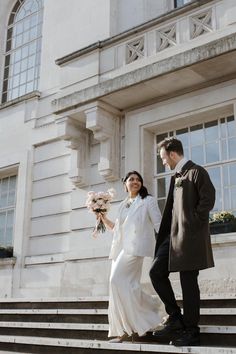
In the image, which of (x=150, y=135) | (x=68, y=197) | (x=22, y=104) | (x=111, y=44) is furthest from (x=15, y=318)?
(x=22, y=104)

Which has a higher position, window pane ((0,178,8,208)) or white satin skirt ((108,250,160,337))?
window pane ((0,178,8,208))

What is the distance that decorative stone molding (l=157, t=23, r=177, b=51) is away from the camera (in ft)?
27.1

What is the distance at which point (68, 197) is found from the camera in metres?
9.75

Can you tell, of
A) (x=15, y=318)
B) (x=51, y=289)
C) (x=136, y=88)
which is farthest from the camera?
(x=51, y=289)

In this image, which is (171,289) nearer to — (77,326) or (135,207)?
(135,207)

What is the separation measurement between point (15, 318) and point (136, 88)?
423cm

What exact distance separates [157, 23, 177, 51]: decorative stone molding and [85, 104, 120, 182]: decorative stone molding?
1540 millimetres

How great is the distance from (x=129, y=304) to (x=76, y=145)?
5.07 meters

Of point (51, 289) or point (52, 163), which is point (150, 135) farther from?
point (51, 289)

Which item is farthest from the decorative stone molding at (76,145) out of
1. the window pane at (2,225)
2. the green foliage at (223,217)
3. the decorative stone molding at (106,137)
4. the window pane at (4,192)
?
the window pane at (2,225)

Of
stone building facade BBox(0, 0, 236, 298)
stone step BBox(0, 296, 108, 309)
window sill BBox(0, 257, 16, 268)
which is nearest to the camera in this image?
stone step BBox(0, 296, 108, 309)

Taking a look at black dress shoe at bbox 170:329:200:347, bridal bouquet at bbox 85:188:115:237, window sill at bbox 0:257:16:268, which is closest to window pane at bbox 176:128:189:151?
bridal bouquet at bbox 85:188:115:237

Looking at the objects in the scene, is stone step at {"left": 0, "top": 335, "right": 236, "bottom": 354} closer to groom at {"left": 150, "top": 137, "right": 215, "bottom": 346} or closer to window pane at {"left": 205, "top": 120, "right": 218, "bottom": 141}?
groom at {"left": 150, "top": 137, "right": 215, "bottom": 346}

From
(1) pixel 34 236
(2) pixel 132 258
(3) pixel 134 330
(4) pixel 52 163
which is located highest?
(4) pixel 52 163
